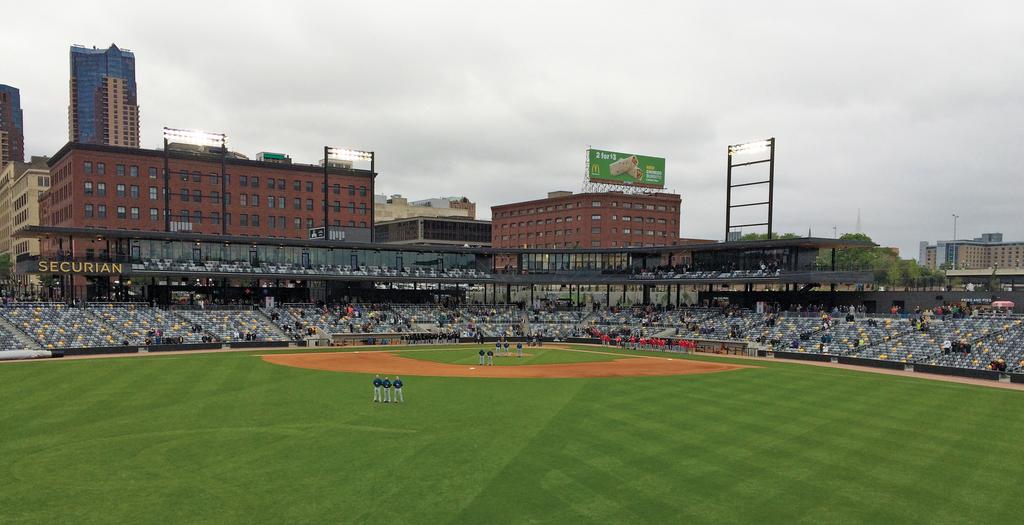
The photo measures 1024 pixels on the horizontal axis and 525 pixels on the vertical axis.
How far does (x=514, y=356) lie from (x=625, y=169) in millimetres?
60737

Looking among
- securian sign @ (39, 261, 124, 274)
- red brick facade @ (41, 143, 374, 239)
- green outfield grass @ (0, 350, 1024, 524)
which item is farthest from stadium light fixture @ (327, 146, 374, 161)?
green outfield grass @ (0, 350, 1024, 524)

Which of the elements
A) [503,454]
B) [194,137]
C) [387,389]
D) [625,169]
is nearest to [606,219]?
[625,169]

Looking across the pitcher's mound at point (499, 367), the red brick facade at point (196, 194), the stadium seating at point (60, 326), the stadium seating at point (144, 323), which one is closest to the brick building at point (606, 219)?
the red brick facade at point (196, 194)

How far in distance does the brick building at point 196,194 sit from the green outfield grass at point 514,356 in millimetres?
32916

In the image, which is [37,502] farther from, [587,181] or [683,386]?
[587,181]

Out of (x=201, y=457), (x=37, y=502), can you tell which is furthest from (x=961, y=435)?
(x=37, y=502)

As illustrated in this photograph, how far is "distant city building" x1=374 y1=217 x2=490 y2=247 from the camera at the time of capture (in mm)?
131750

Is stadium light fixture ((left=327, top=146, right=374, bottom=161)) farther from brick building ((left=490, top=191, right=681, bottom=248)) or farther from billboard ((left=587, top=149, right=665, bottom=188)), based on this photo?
brick building ((left=490, top=191, right=681, bottom=248))

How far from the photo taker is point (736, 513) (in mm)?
16344

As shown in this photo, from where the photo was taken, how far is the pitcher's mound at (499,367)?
43969mm

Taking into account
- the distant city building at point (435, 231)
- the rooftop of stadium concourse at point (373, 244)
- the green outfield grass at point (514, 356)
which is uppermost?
the distant city building at point (435, 231)

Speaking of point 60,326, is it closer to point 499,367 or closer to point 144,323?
point 144,323

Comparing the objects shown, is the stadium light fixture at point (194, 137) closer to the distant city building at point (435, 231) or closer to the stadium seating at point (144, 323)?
the stadium seating at point (144, 323)

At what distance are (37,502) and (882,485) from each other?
24105 mm
